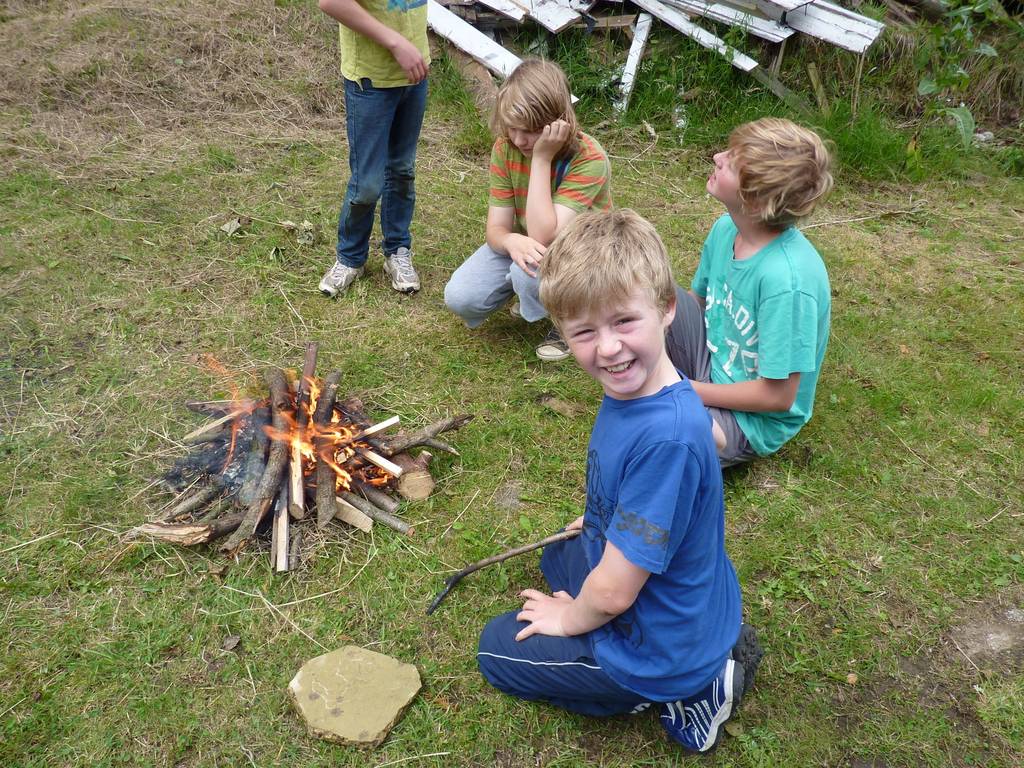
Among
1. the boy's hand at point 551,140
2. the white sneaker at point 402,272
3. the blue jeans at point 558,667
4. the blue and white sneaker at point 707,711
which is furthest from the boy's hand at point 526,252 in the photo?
the blue and white sneaker at point 707,711

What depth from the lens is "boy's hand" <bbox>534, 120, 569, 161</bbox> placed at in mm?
3389

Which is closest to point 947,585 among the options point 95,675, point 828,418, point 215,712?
point 828,418

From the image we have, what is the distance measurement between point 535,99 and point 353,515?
203cm

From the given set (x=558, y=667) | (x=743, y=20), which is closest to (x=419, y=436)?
(x=558, y=667)

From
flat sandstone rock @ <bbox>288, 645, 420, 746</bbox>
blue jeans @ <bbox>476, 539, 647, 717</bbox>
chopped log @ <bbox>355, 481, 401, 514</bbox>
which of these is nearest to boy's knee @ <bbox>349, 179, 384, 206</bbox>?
chopped log @ <bbox>355, 481, 401, 514</bbox>

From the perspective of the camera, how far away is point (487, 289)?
3947 mm

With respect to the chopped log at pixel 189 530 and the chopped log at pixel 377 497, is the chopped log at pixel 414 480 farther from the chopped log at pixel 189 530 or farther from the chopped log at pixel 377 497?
the chopped log at pixel 189 530

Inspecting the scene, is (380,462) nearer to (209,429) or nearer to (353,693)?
(209,429)

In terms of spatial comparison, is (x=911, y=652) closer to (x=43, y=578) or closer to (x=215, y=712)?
(x=215, y=712)

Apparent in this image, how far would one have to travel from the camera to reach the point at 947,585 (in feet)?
9.49

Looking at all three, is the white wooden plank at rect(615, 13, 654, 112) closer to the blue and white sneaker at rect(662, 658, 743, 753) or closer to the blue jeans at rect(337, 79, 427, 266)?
the blue jeans at rect(337, 79, 427, 266)

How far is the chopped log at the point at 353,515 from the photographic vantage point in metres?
2.98

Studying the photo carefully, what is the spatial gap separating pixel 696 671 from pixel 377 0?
3.33 meters

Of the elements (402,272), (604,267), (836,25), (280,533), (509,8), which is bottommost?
(280,533)
